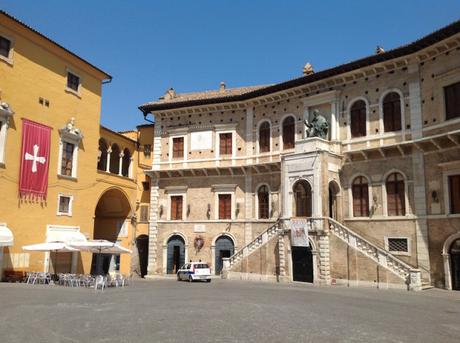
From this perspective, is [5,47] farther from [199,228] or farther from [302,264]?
[302,264]

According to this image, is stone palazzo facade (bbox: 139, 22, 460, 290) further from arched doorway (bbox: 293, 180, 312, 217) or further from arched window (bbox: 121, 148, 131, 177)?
arched window (bbox: 121, 148, 131, 177)

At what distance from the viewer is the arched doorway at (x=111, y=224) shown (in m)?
33.3

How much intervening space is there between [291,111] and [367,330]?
20.2m

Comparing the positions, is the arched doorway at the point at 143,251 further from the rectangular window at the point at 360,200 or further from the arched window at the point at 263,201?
the rectangular window at the point at 360,200

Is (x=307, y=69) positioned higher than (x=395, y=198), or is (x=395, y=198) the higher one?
(x=307, y=69)

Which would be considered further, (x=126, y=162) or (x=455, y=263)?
(x=126, y=162)

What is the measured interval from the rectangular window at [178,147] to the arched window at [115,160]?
14.1 ft

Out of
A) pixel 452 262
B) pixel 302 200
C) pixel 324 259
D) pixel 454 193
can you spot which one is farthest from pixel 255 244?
pixel 454 193

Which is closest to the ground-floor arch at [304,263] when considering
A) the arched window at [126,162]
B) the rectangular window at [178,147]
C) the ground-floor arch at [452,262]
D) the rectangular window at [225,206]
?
the ground-floor arch at [452,262]

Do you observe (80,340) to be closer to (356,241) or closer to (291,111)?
(356,241)

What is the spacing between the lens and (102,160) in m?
32.9

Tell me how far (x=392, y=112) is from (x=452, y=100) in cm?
347

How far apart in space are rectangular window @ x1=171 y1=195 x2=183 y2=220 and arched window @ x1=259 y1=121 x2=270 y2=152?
284 inches

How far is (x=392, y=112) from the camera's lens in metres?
24.6
